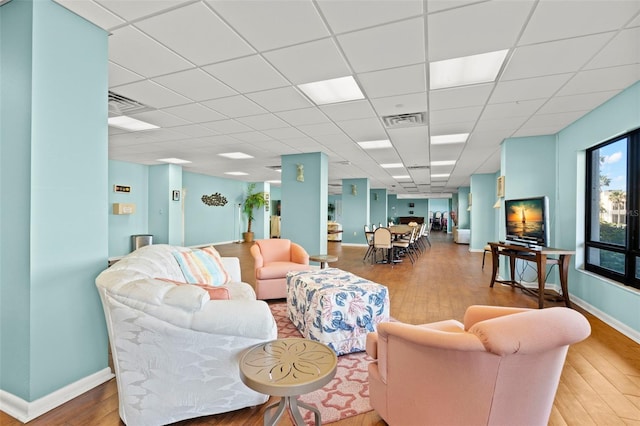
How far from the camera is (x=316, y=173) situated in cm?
662

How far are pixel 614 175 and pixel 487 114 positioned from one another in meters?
1.69

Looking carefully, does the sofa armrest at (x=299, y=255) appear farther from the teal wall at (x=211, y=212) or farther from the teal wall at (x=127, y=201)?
the teal wall at (x=211, y=212)

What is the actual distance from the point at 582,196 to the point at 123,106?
256 inches

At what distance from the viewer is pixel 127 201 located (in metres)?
8.33

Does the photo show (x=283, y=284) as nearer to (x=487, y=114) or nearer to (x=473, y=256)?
(x=487, y=114)

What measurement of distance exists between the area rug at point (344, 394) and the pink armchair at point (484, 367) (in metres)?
0.46

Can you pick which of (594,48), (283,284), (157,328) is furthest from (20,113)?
(594,48)

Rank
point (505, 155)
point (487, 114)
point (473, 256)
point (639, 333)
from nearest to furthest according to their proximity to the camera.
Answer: point (639, 333) < point (487, 114) < point (505, 155) < point (473, 256)

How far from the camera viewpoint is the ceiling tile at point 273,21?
2016 mm

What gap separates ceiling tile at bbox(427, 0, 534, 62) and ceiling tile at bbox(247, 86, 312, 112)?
5.07 ft

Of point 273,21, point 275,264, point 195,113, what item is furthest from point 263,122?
point 273,21

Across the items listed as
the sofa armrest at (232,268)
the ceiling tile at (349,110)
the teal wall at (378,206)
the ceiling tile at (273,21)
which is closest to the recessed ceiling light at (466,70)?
the ceiling tile at (349,110)

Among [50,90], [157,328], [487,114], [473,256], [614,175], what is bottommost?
[473,256]

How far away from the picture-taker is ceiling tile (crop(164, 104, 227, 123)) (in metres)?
3.94
